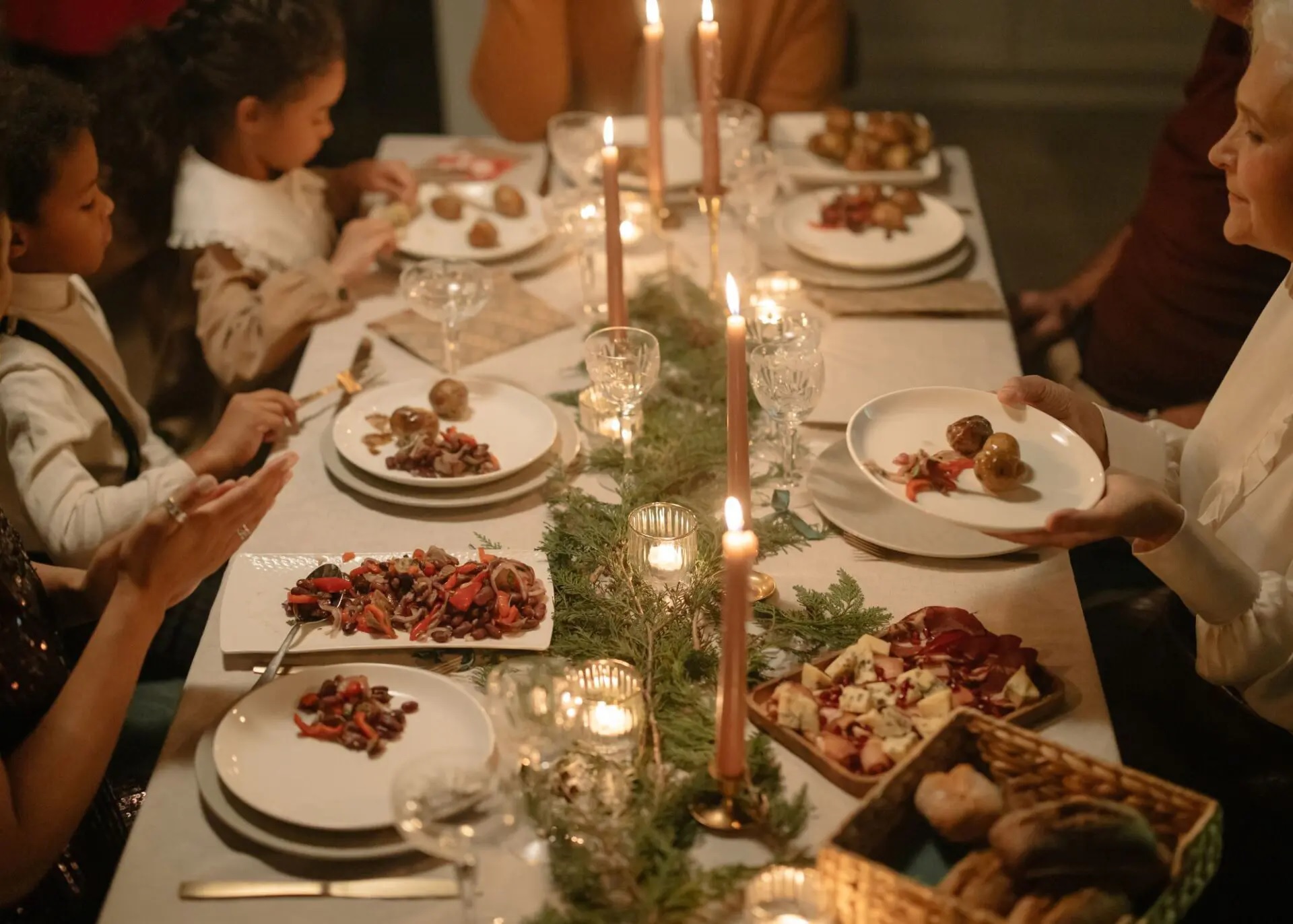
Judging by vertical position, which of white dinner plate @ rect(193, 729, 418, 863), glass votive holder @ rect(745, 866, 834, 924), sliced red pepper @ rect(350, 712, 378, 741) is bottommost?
white dinner plate @ rect(193, 729, 418, 863)

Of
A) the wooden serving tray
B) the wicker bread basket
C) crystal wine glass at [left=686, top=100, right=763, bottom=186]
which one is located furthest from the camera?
crystal wine glass at [left=686, top=100, right=763, bottom=186]

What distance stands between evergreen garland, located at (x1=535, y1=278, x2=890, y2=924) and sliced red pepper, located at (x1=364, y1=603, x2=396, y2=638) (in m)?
0.18

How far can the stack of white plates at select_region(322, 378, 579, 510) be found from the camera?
5.15ft

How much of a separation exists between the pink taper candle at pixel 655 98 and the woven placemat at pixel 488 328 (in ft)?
0.94

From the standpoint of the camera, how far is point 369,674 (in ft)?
4.05

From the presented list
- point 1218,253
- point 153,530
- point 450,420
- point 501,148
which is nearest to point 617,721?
point 153,530

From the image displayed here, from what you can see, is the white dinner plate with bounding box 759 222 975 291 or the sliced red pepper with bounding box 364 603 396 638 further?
the white dinner plate with bounding box 759 222 975 291

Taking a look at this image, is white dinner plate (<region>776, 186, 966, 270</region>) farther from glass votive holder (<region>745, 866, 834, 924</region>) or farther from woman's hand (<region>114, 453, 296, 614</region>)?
glass votive holder (<region>745, 866, 834, 924</region>)

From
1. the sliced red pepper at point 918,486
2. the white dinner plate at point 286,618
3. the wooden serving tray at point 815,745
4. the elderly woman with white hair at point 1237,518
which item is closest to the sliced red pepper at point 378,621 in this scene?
the white dinner plate at point 286,618

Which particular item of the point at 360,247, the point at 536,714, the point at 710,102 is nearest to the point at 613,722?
the point at 536,714

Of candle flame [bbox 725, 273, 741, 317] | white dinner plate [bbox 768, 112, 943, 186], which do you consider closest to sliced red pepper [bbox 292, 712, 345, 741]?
candle flame [bbox 725, 273, 741, 317]

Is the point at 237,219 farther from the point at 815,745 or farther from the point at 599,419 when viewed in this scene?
the point at 815,745

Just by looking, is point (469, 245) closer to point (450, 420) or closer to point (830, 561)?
point (450, 420)

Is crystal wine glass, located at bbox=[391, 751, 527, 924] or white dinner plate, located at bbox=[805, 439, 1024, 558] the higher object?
crystal wine glass, located at bbox=[391, 751, 527, 924]
